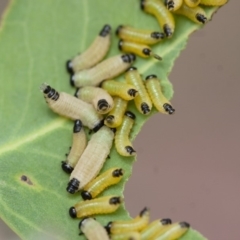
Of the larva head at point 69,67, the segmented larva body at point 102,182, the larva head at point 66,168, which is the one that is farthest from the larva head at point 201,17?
the larva head at point 66,168

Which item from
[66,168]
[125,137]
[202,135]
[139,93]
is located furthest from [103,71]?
[202,135]

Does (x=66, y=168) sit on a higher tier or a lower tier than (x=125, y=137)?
lower

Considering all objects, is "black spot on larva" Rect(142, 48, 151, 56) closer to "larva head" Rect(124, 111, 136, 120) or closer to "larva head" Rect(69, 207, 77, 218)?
"larva head" Rect(124, 111, 136, 120)

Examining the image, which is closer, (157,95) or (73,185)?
(73,185)

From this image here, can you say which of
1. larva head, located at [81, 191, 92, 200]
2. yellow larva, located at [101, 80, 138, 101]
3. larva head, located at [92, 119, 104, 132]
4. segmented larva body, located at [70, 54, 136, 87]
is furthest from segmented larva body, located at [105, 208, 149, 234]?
segmented larva body, located at [70, 54, 136, 87]

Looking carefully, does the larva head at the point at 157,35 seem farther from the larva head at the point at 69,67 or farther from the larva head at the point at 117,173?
the larva head at the point at 117,173

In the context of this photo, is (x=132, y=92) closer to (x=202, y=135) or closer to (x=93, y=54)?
(x=93, y=54)
